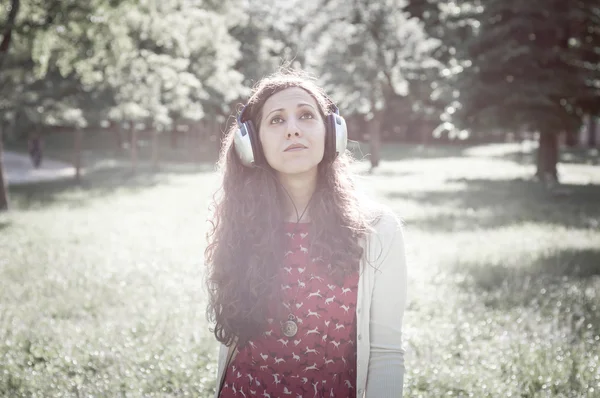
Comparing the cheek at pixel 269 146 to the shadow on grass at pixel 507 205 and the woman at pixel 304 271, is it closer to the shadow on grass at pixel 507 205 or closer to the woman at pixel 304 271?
the woman at pixel 304 271

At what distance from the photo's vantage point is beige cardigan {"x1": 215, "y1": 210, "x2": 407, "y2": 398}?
2.42 meters

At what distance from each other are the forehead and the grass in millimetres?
647

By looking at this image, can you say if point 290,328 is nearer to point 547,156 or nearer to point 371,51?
point 547,156

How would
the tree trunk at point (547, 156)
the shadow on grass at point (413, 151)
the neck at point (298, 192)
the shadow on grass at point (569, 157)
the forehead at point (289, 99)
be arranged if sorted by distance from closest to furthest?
the forehead at point (289, 99) → the neck at point (298, 192) → the tree trunk at point (547, 156) → the shadow on grass at point (569, 157) → the shadow on grass at point (413, 151)

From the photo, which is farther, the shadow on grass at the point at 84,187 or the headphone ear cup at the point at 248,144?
the shadow on grass at the point at 84,187

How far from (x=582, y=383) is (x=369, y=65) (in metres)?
24.7

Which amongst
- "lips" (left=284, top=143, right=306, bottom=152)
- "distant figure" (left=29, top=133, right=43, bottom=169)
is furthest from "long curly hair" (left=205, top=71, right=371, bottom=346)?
"distant figure" (left=29, top=133, right=43, bottom=169)

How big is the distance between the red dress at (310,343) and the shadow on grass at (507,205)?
901 centimetres

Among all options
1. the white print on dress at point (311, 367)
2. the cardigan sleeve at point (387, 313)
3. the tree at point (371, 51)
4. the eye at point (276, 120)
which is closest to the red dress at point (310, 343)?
the white print on dress at point (311, 367)

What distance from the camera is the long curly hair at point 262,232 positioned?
8.25 feet

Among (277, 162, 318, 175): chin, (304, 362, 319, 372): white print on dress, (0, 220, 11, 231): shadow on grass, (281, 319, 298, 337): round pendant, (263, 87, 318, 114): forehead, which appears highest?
(263, 87, 318, 114): forehead

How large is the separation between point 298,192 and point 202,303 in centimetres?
426

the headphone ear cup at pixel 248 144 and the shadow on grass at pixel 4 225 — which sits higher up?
the headphone ear cup at pixel 248 144

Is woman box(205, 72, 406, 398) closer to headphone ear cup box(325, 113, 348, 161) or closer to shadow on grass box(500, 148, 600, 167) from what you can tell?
headphone ear cup box(325, 113, 348, 161)
